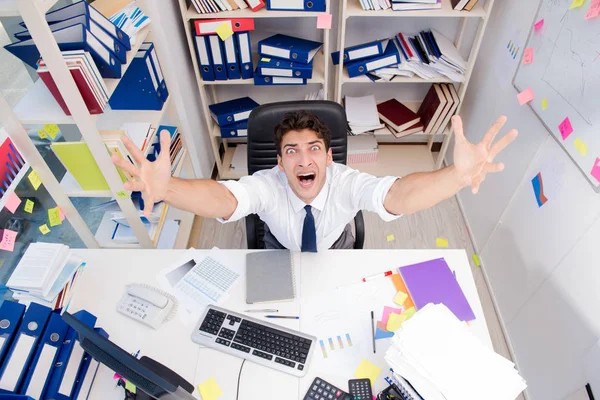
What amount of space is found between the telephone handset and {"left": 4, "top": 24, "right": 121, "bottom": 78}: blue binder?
0.92m

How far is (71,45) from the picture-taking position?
4.88 feet

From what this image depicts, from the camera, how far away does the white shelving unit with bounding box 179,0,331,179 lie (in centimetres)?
224

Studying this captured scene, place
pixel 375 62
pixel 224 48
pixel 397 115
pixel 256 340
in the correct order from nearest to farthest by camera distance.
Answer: pixel 256 340 → pixel 224 48 → pixel 375 62 → pixel 397 115

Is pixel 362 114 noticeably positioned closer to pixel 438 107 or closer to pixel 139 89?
pixel 438 107

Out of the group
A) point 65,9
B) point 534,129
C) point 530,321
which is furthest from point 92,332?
point 534,129

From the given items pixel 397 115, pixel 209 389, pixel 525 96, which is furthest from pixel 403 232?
pixel 209 389

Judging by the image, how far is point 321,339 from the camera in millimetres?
Result: 1359

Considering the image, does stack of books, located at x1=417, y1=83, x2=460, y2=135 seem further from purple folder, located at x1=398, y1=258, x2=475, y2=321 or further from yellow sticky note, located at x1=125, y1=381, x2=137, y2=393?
yellow sticky note, located at x1=125, y1=381, x2=137, y2=393

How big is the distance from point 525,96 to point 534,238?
72 centimetres

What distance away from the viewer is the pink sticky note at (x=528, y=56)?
1.99 meters

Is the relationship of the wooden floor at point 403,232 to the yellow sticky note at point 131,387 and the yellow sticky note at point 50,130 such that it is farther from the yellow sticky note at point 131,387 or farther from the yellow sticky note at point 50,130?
the yellow sticky note at point 131,387

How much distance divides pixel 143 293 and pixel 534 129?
1952 millimetres

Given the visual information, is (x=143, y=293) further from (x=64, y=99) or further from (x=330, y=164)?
(x=330, y=164)

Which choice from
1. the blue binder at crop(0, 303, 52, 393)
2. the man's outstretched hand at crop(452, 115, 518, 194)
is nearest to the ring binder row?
the blue binder at crop(0, 303, 52, 393)
